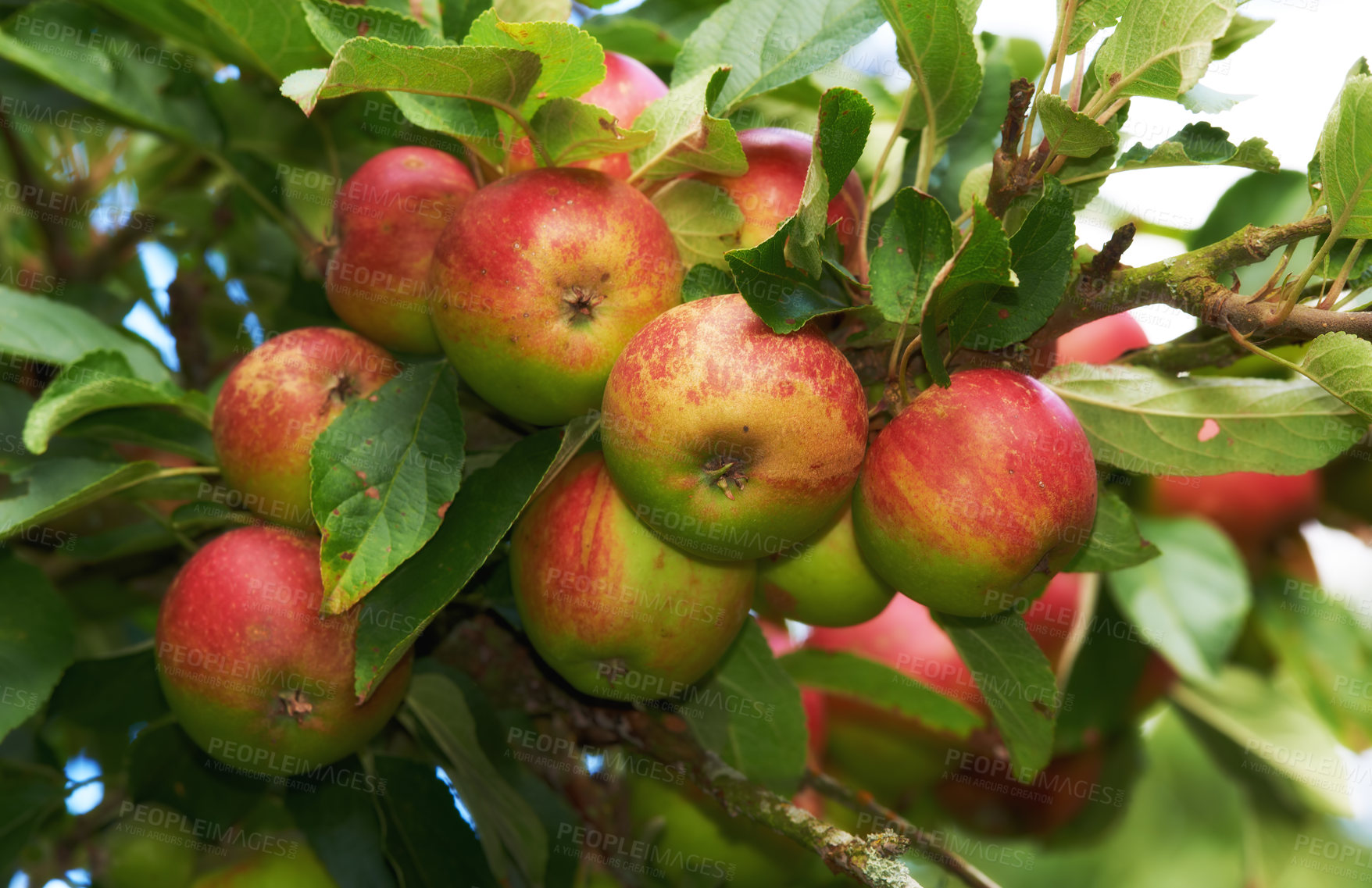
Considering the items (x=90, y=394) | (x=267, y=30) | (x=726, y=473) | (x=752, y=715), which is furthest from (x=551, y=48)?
(x=752, y=715)

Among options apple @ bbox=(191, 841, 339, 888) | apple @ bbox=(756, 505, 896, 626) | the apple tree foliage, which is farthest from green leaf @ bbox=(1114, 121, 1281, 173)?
apple @ bbox=(191, 841, 339, 888)

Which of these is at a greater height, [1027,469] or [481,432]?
[1027,469]

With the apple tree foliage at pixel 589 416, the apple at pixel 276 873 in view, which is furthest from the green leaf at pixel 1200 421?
the apple at pixel 276 873

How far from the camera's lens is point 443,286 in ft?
3.60

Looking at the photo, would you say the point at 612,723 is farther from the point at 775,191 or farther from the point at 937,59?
the point at 937,59

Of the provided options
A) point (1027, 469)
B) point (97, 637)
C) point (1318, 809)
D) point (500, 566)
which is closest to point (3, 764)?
point (97, 637)

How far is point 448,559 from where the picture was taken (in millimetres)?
1096

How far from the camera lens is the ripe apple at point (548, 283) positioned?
3.46 ft

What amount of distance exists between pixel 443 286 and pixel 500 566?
0.41 metres

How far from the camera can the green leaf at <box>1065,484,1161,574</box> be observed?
1.22m

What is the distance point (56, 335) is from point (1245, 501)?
7.46 feet

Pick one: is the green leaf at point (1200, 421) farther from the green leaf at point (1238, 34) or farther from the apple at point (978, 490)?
the green leaf at point (1238, 34)

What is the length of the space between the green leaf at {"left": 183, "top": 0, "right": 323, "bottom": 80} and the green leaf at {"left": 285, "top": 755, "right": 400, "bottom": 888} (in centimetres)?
98

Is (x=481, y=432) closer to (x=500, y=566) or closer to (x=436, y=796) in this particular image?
(x=500, y=566)
